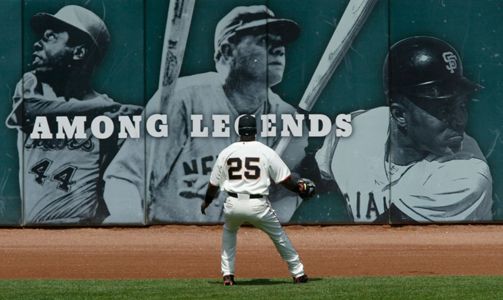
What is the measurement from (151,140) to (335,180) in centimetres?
313

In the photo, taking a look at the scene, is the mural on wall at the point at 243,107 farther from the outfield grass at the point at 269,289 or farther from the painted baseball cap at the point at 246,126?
the painted baseball cap at the point at 246,126

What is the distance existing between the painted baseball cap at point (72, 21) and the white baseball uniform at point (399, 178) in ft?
14.0

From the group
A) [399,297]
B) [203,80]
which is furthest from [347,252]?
[399,297]

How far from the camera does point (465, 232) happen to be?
21250 millimetres

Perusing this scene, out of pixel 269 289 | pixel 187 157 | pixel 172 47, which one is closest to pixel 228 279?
pixel 269 289

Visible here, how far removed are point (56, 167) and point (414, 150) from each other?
5.97 metres

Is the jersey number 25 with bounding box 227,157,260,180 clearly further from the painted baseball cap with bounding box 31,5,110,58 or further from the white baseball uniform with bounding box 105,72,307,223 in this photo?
the painted baseball cap with bounding box 31,5,110,58

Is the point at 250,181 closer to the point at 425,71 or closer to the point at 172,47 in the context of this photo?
the point at 172,47

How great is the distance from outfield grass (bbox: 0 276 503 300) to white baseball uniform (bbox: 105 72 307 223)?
6.87 meters

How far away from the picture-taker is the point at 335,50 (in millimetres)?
21359

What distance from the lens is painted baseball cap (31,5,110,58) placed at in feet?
70.0

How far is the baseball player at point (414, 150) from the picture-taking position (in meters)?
21.4

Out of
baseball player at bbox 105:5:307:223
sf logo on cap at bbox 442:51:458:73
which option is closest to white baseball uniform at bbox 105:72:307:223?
baseball player at bbox 105:5:307:223

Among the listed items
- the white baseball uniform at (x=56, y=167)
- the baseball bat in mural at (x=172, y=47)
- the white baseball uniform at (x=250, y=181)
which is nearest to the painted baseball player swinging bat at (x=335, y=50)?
the baseball bat in mural at (x=172, y=47)
